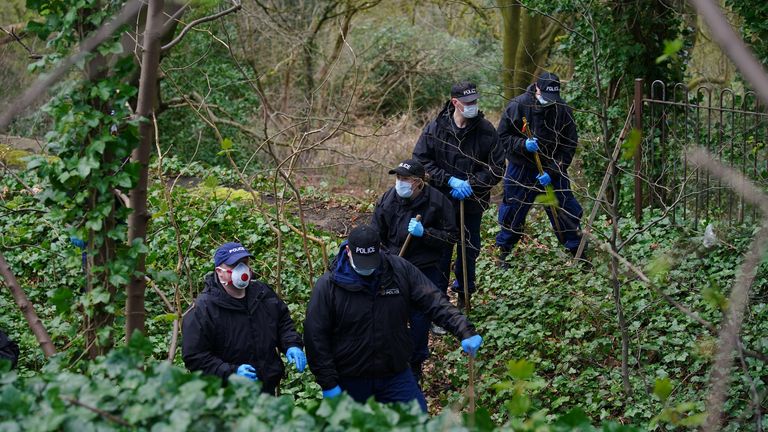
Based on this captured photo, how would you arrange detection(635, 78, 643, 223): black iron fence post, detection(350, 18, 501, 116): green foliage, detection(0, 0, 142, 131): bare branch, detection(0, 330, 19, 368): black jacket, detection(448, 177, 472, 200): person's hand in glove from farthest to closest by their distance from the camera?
detection(350, 18, 501, 116): green foliage
detection(635, 78, 643, 223): black iron fence post
detection(448, 177, 472, 200): person's hand in glove
detection(0, 330, 19, 368): black jacket
detection(0, 0, 142, 131): bare branch

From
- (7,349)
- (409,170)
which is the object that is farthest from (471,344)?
(7,349)

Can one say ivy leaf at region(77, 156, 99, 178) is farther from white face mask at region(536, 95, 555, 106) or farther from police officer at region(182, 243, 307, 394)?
white face mask at region(536, 95, 555, 106)

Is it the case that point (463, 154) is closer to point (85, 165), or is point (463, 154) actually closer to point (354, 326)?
point (354, 326)

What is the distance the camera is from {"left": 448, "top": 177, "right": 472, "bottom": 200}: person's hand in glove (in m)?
8.15

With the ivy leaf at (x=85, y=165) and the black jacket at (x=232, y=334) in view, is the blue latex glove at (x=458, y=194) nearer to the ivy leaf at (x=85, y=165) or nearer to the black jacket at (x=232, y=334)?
the black jacket at (x=232, y=334)

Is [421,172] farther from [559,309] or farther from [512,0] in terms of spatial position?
[512,0]

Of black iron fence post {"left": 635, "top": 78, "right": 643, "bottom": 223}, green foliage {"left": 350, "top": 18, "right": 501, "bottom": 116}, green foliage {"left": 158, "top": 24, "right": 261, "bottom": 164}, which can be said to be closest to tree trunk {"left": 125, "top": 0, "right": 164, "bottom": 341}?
black iron fence post {"left": 635, "top": 78, "right": 643, "bottom": 223}

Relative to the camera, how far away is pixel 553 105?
348 inches

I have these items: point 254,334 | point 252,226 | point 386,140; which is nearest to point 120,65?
point 254,334

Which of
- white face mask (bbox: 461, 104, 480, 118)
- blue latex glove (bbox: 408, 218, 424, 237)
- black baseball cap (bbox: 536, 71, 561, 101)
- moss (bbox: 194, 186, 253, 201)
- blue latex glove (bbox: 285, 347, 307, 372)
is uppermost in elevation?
black baseball cap (bbox: 536, 71, 561, 101)

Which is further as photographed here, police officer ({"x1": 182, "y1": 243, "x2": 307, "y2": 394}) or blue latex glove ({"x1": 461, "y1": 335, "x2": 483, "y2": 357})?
blue latex glove ({"x1": 461, "y1": 335, "x2": 483, "y2": 357})

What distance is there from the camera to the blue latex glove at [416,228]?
747 centimetres

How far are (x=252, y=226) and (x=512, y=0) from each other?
7028mm

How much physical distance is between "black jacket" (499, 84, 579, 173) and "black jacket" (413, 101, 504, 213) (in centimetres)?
49
